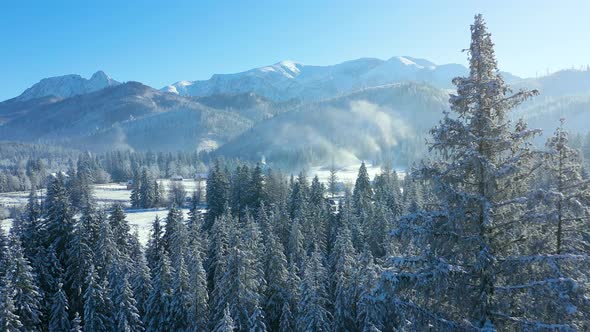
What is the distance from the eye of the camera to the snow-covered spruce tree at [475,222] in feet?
28.1

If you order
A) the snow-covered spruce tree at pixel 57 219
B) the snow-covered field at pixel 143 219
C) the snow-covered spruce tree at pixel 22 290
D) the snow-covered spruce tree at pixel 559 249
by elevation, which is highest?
the snow-covered spruce tree at pixel 559 249

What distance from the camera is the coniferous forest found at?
858cm

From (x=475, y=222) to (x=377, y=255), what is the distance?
4496cm

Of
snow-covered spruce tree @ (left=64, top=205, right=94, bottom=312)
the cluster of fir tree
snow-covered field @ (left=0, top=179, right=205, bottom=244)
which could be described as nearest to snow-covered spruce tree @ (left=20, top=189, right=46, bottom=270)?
the cluster of fir tree

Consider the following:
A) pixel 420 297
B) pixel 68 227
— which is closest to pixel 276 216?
pixel 68 227

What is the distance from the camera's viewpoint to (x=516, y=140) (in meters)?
8.84

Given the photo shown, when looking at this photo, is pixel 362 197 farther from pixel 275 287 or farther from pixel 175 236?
pixel 175 236

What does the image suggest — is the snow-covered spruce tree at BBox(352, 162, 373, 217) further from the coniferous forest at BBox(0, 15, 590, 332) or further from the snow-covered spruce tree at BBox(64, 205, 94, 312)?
the snow-covered spruce tree at BBox(64, 205, 94, 312)

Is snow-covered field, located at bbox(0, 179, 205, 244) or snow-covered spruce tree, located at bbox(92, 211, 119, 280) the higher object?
snow-covered spruce tree, located at bbox(92, 211, 119, 280)

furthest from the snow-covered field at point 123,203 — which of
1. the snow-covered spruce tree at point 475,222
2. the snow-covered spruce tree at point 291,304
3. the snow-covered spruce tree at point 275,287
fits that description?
the snow-covered spruce tree at point 475,222

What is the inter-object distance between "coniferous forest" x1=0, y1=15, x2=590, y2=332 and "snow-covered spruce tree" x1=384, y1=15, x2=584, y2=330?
0.03 m

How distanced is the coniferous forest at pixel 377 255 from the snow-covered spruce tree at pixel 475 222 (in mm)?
34

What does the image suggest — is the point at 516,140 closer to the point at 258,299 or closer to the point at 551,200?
the point at 551,200

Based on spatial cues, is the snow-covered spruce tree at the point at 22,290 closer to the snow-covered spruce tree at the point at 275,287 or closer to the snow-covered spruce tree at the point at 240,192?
the snow-covered spruce tree at the point at 275,287
